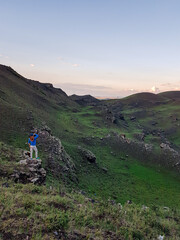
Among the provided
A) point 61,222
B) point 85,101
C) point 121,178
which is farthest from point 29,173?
point 85,101

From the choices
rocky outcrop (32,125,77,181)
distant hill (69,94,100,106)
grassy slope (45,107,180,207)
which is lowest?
grassy slope (45,107,180,207)

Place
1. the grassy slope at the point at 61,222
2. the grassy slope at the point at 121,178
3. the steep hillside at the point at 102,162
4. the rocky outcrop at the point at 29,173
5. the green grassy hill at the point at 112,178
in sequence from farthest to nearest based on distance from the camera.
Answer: the grassy slope at the point at 121,178 < the steep hillside at the point at 102,162 < the rocky outcrop at the point at 29,173 < the green grassy hill at the point at 112,178 < the grassy slope at the point at 61,222

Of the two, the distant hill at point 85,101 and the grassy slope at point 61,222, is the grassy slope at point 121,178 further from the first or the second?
the distant hill at point 85,101

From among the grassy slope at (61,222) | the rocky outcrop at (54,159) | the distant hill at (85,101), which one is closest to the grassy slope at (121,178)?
the rocky outcrop at (54,159)

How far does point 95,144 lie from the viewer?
38.1 m

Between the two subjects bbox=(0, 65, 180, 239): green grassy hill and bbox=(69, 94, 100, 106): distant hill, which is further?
bbox=(69, 94, 100, 106): distant hill

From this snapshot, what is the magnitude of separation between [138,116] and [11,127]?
293 feet

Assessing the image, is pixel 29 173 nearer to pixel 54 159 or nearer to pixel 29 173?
pixel 29 173

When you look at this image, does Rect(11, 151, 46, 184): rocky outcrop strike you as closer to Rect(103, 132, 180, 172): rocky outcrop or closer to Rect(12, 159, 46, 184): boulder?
Rect(12, 159, 46, 184): boulder

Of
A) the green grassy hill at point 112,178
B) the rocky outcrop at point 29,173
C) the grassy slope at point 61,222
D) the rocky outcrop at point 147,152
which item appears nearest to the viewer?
the grassy slope at point 61,222

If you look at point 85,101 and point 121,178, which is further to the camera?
point 85,101

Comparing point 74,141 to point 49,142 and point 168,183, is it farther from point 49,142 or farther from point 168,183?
point 168,183

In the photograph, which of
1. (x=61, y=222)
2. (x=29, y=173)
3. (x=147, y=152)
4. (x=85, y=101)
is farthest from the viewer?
(x=85, y=101)

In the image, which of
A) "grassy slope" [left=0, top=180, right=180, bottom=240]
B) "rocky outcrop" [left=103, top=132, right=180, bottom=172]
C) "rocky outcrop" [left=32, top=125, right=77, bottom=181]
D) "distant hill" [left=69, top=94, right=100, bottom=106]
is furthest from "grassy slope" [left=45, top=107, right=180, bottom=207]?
"distant hill" [left=69, top=94, right=100, bottom=106]
